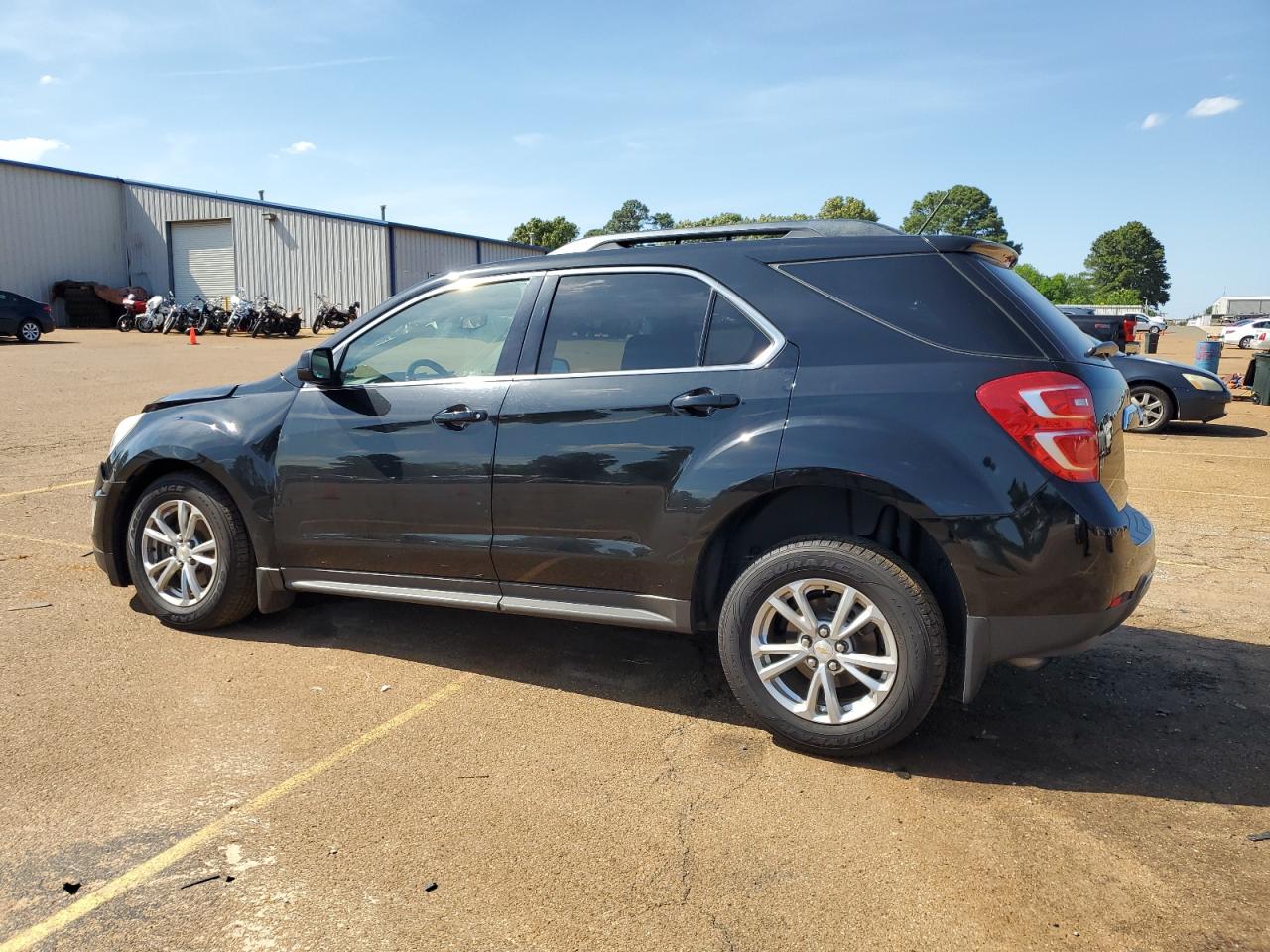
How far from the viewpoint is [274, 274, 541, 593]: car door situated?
3988mm

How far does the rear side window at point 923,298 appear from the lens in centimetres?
326

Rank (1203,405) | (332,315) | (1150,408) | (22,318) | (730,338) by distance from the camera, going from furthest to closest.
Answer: (332,315) → (22,318) → (1150,408) → (1203,405) → (730,338)

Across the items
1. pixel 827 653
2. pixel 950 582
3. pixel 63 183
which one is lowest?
pixel 827 653

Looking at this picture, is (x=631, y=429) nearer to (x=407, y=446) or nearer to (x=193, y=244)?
(x=407, y=446)

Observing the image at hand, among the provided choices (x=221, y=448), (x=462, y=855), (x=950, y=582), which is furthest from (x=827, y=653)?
(x=221, y=448)

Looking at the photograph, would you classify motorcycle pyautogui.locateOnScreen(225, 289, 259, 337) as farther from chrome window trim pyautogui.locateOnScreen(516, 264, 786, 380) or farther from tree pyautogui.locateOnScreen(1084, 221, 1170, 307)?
tree pyautogui.locateOnScreen(1084, 221, 1170, 307)

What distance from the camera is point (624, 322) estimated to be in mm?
3840

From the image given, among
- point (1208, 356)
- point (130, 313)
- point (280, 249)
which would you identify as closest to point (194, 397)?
point (1208, 356)

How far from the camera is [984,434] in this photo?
314cm

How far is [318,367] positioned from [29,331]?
27635mm

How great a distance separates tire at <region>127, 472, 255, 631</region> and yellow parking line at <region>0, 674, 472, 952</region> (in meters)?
1.31

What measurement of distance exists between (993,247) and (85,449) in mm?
9294

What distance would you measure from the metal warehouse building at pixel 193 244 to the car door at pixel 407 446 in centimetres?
3096

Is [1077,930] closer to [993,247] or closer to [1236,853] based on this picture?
[1236,853]
